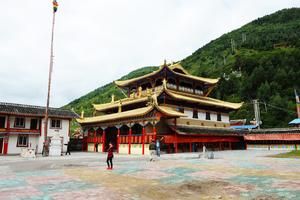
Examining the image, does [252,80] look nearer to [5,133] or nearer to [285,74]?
[285,74]

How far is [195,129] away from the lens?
33.9 m

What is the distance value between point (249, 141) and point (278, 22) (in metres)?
122

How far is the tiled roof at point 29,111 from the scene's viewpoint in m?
31.4

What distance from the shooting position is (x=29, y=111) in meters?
33.2

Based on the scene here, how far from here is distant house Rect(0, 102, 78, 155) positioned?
31.5 metres

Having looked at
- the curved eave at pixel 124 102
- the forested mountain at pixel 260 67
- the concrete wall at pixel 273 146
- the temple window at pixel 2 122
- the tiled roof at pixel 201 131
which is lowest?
the concrete wall at pixel 273 146

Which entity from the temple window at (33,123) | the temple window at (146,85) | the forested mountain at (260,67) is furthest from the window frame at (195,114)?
the forested mountain at (260,67)

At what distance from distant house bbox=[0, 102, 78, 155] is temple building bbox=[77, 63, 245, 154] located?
15.5 ft

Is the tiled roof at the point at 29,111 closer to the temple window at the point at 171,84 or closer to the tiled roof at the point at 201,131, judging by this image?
the temple window at the point at 171,84

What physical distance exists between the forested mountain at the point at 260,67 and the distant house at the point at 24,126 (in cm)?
4064

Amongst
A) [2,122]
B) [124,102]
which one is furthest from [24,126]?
[124,102]

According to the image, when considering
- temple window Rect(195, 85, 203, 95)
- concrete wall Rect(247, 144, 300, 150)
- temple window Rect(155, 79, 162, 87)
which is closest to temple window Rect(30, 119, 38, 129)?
temple window Rect(155, 79, 162, 87)

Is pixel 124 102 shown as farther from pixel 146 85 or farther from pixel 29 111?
pixel 29 111

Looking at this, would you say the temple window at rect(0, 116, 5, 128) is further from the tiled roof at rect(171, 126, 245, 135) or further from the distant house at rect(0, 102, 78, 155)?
the tiled roof at rect(171, 126, 245, 135)
